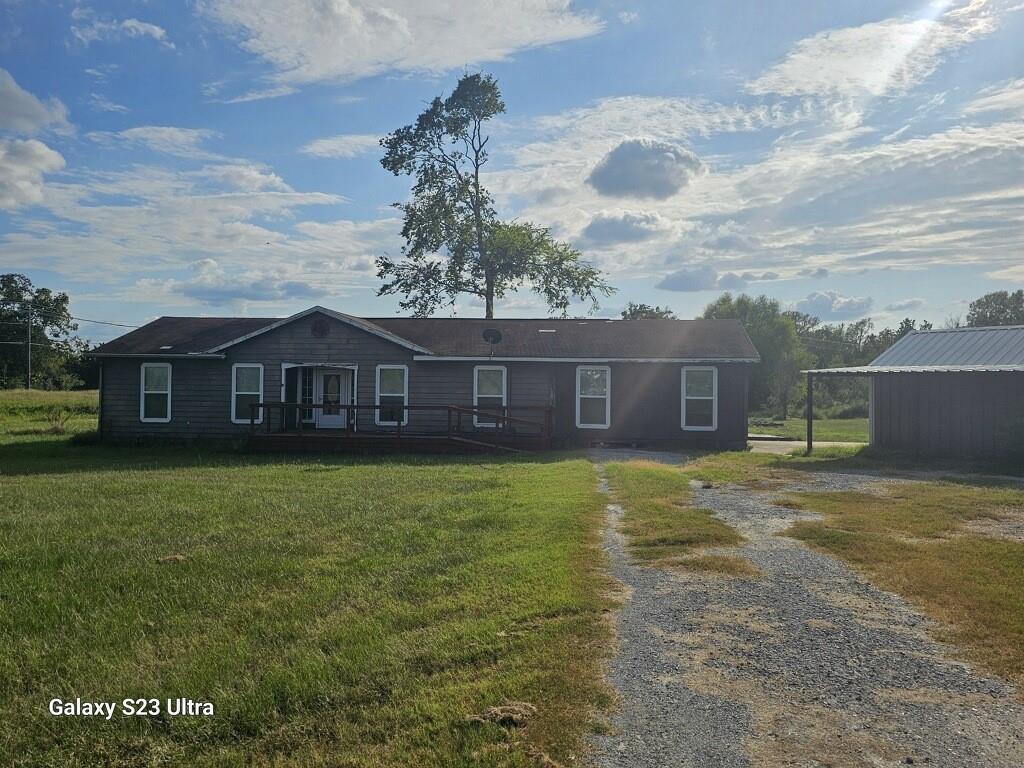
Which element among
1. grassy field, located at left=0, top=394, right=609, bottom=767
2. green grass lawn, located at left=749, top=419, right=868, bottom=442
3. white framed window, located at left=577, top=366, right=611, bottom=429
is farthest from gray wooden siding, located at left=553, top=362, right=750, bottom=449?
grassy field, located at left=0, top=394, right=609, bottom=767

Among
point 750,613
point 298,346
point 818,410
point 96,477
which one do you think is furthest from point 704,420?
point 818,410

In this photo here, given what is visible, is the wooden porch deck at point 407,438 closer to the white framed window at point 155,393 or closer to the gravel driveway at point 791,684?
the white framed window at point 155,393

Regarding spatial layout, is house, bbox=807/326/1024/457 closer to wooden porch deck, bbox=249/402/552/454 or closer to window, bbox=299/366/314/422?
wooden porch deck, bbox=249/402/552/454

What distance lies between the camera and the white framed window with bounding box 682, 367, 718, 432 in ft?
67.3

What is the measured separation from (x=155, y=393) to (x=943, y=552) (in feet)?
62.2

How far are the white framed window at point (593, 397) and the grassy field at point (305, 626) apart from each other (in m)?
9.43

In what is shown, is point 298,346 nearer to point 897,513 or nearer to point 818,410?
point 897,513

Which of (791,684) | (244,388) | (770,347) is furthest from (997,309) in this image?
(791,684)

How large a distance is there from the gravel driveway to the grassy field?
1.04 ft

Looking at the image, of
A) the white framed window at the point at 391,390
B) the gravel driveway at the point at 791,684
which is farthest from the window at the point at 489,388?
the gravel driveway at the point at 791,684

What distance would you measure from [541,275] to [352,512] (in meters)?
26.7

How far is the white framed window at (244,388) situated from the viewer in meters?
20.6

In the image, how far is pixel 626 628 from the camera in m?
5.42

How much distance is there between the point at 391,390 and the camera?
67.7 ft
